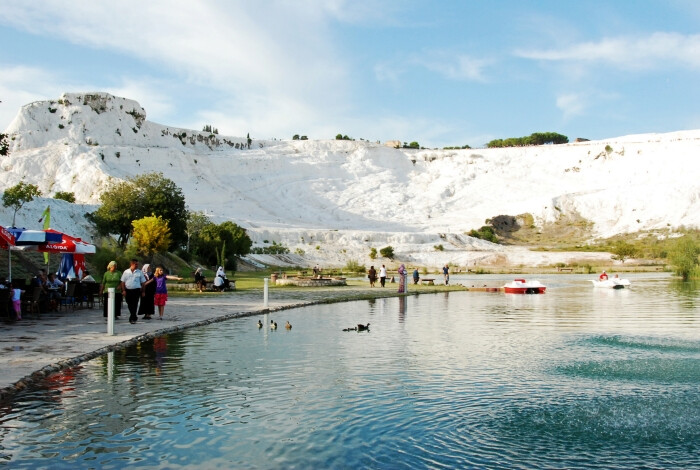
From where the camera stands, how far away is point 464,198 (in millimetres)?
123750

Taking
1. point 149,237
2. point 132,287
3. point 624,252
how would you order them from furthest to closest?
point 624,252
point 149,237
point 132,287

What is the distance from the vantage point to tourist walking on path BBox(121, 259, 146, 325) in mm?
18547

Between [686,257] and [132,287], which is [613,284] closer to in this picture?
[686,257]

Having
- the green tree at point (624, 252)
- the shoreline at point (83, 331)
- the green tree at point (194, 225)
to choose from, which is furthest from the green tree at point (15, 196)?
the green tree at point (624, 252)

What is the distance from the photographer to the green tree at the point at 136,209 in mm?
58219

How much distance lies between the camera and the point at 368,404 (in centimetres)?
971

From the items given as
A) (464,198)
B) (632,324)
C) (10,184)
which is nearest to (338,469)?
(632,324)

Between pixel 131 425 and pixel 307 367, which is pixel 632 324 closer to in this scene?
pixel 307 367

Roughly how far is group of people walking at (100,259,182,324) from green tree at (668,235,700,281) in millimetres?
41648

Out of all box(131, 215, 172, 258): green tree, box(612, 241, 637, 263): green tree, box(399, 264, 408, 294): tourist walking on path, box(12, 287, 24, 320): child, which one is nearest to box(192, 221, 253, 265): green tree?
box(131, 215, 172, 258): green tree

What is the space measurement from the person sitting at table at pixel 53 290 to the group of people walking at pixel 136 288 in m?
2.17

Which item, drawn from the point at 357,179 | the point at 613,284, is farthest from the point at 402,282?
the point at 357,179

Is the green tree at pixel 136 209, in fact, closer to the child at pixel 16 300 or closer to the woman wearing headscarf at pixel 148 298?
the woman wearing headscarf at pixel 148 298

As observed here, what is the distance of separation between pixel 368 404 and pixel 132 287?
10.6 metres
